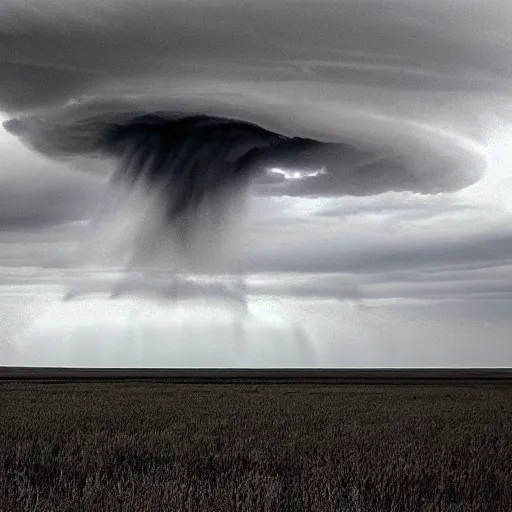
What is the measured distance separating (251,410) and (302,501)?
59.8 ft

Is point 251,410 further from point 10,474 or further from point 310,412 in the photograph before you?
point 10,474

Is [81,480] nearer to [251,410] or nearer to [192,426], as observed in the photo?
[192,426]

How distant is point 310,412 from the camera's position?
28359 mm

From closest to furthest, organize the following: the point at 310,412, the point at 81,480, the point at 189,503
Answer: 1. the point at 189,503
2. the point at 81,480
3. the point at 310,412

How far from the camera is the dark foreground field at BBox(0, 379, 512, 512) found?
1070cm

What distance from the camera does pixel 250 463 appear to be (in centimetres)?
1482

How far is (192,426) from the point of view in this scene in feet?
71.8

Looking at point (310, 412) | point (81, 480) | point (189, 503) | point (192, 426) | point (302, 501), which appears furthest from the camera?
point (310, 412)

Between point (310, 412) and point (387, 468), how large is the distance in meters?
15.5

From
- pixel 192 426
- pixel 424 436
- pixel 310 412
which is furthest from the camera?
pixel 310 412

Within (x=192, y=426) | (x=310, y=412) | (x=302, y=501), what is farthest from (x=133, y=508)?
(x=310, y=412)

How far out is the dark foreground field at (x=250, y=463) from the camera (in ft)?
35.1

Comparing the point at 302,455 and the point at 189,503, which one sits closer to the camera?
the point at 189,503

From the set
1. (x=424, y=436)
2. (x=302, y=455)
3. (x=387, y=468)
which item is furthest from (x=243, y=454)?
(x=424, y=436)
